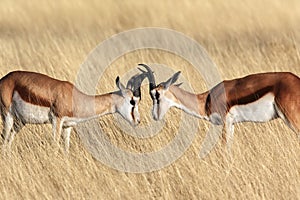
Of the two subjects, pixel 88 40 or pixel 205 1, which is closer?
pixel 88 40

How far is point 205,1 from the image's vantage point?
1681 centimetres

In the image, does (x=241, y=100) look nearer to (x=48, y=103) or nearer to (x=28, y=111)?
(x=48, y=103)

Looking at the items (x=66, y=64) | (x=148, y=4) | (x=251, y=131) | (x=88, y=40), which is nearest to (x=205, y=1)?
(x=148, y=4)

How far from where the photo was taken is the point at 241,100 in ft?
24.8

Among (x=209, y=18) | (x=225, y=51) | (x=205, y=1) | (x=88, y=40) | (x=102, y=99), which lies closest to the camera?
(x=102, y=99)

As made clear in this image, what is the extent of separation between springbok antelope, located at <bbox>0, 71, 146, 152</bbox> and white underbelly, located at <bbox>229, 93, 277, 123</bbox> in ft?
3.16

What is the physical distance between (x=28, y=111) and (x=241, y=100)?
6.75 ft

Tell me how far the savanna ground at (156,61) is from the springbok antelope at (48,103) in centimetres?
21

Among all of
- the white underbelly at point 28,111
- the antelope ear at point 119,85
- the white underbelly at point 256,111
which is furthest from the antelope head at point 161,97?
the white underbelly at point 28,111

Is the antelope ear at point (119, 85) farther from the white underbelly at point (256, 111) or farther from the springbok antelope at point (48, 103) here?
the white underbelly at point (256, 111)

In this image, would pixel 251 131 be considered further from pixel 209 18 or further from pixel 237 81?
pixel 209 18

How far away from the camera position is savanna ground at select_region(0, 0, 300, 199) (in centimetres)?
636

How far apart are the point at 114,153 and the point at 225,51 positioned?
214 inches

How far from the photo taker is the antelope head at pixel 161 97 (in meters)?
7.72
